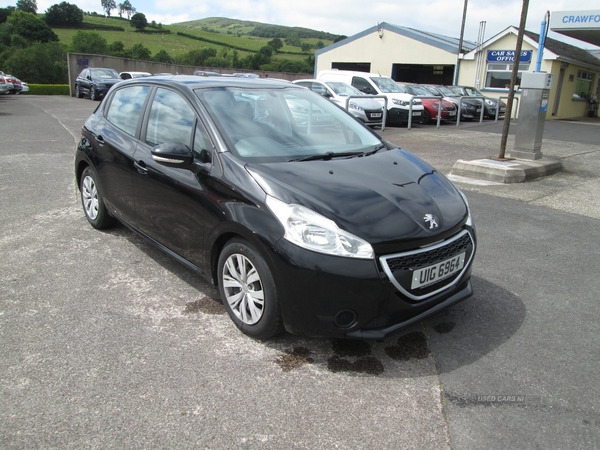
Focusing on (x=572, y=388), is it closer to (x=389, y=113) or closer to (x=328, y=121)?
(x=328, y=121)

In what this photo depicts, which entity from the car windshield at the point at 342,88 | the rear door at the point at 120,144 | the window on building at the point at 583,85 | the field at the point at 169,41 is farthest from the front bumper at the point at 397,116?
the field at the point at 169,41

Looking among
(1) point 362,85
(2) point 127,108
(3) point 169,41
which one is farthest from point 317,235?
(3) point 169,41

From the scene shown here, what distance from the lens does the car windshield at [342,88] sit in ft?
55.4

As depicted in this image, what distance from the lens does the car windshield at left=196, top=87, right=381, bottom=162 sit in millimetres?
3602

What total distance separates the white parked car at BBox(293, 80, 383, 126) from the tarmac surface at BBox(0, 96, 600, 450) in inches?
447

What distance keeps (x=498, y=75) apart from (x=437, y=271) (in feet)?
90.4

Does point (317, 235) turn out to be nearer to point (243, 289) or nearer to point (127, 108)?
point (243, 289)

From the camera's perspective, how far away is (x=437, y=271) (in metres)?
3.10

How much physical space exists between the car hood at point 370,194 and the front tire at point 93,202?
8.22ft

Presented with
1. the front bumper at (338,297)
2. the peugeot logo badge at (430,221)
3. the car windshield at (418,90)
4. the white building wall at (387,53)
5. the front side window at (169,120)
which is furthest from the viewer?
the white building wall at (387,53)

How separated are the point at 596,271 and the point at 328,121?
2786mm

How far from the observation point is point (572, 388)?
287 cm

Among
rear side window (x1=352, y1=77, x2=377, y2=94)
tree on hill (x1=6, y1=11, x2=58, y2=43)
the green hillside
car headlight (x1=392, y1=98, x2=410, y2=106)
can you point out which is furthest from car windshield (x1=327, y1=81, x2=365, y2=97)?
tree on hill (x1=6, y1=11, x2=58, y2=43)

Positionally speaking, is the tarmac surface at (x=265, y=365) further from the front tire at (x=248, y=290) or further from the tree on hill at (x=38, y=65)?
the tree on hill at (x=38, y=65)
